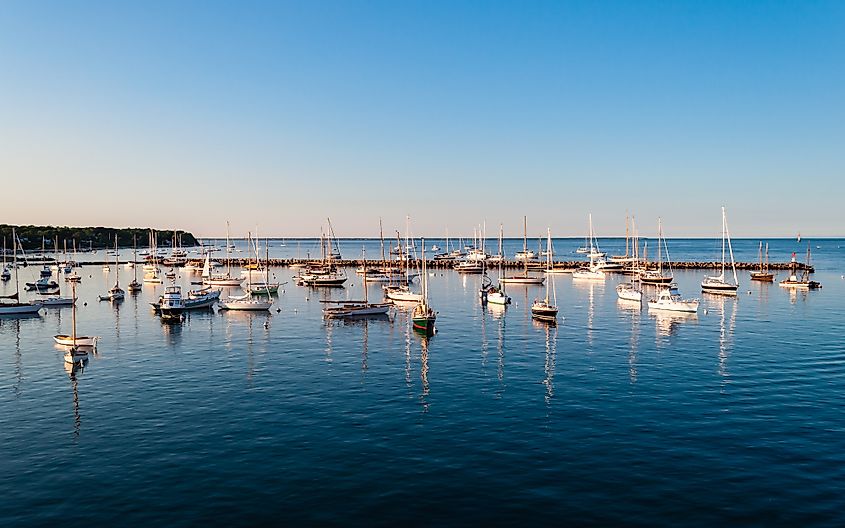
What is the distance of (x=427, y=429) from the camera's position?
3662cm

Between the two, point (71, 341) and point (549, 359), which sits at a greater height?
point (71, 341)

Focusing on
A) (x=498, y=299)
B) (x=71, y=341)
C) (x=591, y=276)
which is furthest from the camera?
(x=591, y=276)

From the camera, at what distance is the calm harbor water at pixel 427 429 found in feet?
86.6

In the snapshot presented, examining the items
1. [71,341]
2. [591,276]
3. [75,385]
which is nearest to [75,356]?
[75,385]

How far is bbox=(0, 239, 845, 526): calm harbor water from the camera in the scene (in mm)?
26406

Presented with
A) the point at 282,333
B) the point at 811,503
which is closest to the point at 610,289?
the point at 282,333

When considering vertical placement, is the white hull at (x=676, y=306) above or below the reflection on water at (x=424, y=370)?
above

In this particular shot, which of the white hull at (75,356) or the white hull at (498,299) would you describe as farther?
the white hull at (498,299)

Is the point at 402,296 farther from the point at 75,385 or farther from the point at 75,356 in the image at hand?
the point at 75,385

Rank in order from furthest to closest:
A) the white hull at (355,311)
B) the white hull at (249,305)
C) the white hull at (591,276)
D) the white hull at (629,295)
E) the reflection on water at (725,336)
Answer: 1. the white hull at (591,276)
2. the white hull at (629,295)
3. the white hull at (249,305)
4. the white hull at (355,311)
5. the reflection on water at (725,336)

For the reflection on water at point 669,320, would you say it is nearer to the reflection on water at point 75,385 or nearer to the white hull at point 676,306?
the white hull at point 676,306

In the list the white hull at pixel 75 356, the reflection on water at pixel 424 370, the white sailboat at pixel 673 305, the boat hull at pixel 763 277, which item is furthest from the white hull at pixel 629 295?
the white hull at pixel 75 356

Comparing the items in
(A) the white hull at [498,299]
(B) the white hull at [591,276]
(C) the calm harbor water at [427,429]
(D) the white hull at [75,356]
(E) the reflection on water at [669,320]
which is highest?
(B) the white hull at [591,276]

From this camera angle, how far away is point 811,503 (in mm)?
26422
